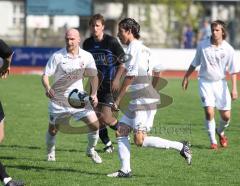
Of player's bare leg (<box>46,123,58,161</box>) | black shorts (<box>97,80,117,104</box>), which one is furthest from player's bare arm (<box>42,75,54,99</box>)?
black shorts (<box>97,80,117,104</box>)

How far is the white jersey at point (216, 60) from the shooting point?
12688 mm

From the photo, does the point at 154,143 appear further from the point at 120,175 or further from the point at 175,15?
the point at 175,15

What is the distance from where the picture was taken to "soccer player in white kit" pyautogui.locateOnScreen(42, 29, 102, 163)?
10593 mm

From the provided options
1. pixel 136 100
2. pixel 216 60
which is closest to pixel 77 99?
pixel 136 100

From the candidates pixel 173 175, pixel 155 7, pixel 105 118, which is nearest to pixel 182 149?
pixel 173 175

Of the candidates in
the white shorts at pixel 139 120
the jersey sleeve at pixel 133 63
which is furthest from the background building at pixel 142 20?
the jersey sleeve at pixel 133 63

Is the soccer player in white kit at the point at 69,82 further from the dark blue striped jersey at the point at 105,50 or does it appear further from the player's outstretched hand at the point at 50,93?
the dark blue striped jersey at the point at 105,50

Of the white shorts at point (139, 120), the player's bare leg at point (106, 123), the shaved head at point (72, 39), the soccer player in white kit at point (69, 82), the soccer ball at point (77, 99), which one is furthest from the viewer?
the player's bare leg at point (106, 123)

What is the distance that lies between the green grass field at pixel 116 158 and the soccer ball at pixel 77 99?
847 mm

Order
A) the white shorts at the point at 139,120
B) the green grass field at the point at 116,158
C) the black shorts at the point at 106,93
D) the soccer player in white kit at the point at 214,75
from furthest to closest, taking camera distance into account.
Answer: the soccer player in white kit at the point at 214,75
the black shorts at the point at 106,93
the white shorts at the point at 139,120
the green grass field at the point at 116,158

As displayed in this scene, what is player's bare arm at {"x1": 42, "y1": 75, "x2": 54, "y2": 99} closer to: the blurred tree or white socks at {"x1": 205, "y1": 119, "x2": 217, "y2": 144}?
white socks at {"x1": 205, "y1": 119, "x2": 217, "y2": 144}

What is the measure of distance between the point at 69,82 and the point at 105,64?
1621 mm

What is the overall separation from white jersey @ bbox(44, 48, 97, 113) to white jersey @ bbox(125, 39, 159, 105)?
103 cm

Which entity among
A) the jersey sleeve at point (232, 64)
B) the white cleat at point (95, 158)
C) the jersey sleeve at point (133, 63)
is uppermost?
the jersey sleeve at point (133, 63)
